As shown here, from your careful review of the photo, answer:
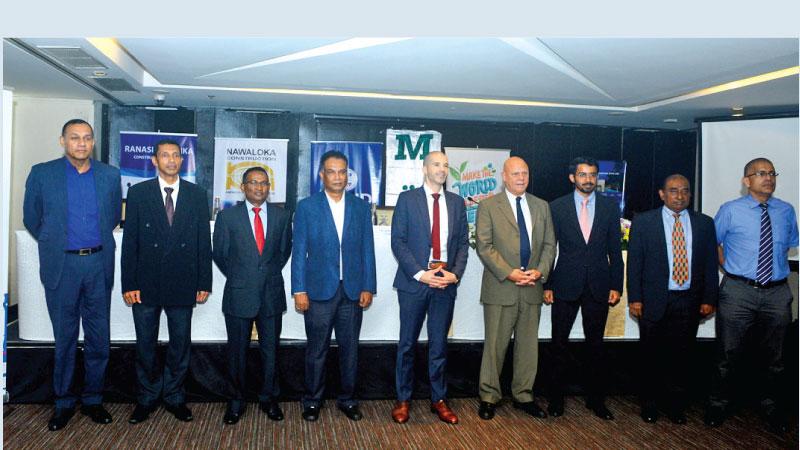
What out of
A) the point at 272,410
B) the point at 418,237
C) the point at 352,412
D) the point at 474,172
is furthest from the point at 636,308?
the point at 474,172

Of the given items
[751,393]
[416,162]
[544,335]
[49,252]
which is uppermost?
[416,162]

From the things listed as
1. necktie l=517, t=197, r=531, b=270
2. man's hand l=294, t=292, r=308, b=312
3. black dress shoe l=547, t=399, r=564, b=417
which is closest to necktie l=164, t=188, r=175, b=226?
man's hand l=294, t=292, r=308, b=312

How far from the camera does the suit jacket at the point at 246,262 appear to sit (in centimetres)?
388

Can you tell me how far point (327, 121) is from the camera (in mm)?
8391

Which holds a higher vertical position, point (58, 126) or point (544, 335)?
point (58, 126)

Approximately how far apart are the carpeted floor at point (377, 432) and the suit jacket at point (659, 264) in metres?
0.79

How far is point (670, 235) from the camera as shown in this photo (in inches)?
163

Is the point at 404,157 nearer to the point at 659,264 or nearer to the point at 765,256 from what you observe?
the point at 659,264

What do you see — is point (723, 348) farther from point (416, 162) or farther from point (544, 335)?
point (416, 162)

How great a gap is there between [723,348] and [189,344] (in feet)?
11.5

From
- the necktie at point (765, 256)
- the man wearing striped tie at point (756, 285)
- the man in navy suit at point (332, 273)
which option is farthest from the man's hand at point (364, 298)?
the necktie at point (765, 256)

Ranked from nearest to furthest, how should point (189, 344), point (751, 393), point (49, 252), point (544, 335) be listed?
1. point (49, 252)
2. point (189, 344)
3. point (751, 393)
4. point (544, 335)

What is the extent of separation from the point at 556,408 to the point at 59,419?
3.18 meters

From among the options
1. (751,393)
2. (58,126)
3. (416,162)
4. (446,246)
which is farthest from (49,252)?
(416,162)
